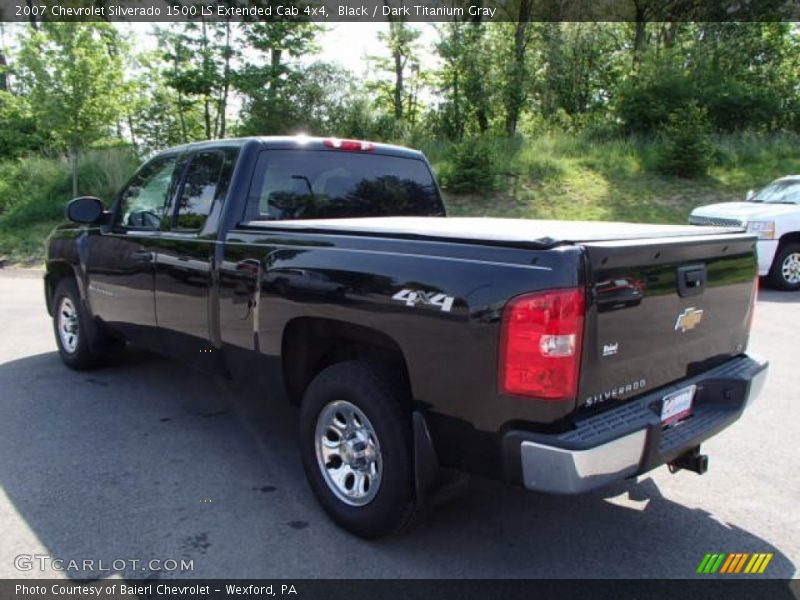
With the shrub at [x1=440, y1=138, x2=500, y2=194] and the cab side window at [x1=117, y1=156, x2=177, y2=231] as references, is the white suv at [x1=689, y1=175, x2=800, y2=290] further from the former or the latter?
the cab side window at [x1=117, y1=156, x2=177, y2=231]

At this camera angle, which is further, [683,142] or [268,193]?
[683,142]

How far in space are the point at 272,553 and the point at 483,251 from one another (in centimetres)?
171

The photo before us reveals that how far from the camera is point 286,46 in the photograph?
21656 millimetres

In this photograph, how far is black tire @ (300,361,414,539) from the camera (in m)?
2.79

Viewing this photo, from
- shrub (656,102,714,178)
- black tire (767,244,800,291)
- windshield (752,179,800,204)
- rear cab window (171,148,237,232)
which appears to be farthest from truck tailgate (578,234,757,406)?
shrub (656,102,714,178)

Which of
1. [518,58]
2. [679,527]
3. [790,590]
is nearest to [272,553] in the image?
[679,527]

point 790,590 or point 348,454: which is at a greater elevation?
point 348,454

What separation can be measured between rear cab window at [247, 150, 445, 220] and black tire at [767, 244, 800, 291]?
24.3ft

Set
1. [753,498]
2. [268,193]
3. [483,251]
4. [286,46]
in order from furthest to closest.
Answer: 1. [286,46]
2. [268,193]
3. [753,498]
4. [483,251]

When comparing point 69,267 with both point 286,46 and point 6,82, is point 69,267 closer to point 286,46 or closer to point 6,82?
point 286,46

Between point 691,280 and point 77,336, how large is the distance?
5068 mm

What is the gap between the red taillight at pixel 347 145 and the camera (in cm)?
427

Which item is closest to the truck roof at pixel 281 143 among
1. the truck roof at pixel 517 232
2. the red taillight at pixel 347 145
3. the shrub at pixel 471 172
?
the red taillight at pixel 347 145

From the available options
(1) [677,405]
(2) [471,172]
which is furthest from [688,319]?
→ (2) [471,172]
